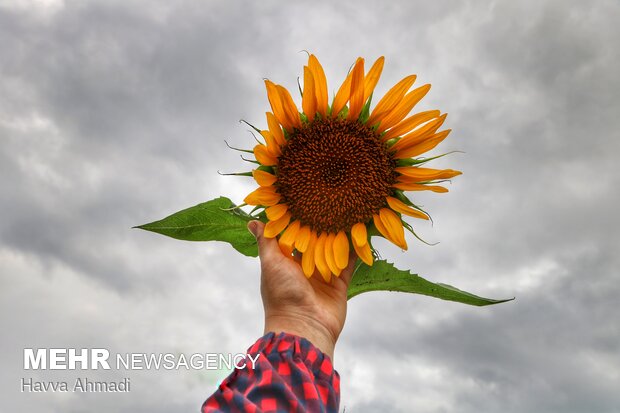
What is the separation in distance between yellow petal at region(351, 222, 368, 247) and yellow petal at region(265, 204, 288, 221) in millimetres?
386

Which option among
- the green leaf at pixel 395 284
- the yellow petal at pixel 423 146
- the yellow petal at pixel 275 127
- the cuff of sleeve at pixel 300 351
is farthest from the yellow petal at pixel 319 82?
the cuff of sleeve at pixel 300 351

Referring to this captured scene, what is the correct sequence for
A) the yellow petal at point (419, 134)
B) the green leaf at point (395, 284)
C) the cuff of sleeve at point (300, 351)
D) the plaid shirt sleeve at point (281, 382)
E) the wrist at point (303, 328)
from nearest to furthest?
the plaid shirt sleeve at point (281, 382)
the cuff of sleeve at point (300, 351)
the wrist at point (303, 328)
the yellow petal at point (419, 134)
the green leaf at point (395, 284)

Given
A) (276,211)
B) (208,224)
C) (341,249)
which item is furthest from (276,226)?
(208,224)

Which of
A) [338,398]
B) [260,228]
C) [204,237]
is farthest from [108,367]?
[338,398]

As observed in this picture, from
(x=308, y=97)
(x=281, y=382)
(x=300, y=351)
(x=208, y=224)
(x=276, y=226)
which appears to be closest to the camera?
(x=281, y=382)

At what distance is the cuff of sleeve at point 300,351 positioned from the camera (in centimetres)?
290

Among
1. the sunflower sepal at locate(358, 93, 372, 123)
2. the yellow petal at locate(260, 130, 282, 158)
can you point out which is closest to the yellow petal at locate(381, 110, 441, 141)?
the sunflower sepal at locate(358, 93, 372, 123)

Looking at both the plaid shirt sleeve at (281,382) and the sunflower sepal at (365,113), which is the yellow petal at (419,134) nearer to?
the sunflower sepal at (365,113)

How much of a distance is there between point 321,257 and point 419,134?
0.85 meters

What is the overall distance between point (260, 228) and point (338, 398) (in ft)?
3.21

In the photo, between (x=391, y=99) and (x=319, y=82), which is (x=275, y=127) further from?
A: (x=391, y=99)

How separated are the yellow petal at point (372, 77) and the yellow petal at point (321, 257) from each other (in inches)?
31.1

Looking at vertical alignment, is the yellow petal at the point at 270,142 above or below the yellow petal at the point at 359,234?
above

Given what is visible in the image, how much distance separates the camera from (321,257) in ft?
11.1
